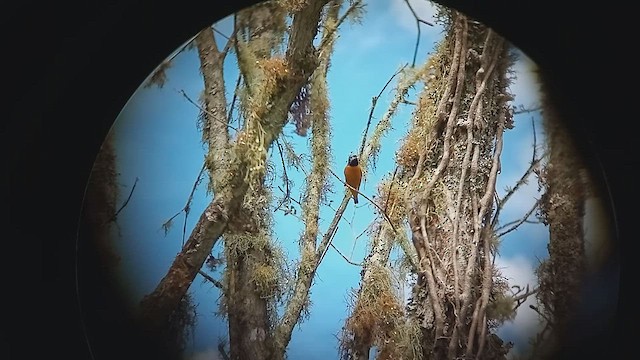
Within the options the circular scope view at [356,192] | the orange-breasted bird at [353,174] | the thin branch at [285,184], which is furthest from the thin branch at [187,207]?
the orange-breasted bird at [353,174]

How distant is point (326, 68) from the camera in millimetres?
1403

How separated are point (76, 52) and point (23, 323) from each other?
40cm

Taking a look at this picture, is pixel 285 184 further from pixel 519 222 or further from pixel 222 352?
pixel 519 222

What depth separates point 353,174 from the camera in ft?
4.62

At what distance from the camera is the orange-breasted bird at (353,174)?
141 cm

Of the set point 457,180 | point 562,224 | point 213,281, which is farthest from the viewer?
point 457,180

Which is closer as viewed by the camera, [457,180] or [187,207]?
[187,207]

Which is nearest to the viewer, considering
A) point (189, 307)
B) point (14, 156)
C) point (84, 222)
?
point (14, 156)

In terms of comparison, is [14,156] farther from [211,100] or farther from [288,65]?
[288,65]

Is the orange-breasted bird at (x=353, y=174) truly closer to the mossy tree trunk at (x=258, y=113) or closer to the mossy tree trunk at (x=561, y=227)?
the mossy tree trunk at (x=258, y=113)

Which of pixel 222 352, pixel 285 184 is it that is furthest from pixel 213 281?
pixel 285 184

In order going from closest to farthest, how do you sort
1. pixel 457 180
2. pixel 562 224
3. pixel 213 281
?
1. pixel 562 224
2. pixel 213 281
3. pixel 457 180

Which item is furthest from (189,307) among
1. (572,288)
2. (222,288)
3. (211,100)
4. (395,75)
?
Answer: (572,288)

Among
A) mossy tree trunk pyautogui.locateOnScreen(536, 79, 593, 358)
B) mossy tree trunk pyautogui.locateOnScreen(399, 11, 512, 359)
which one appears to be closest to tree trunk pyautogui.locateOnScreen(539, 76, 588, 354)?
mossy tree trunk pyautogui.locateOnScreen(536, 79, 593, 358)
